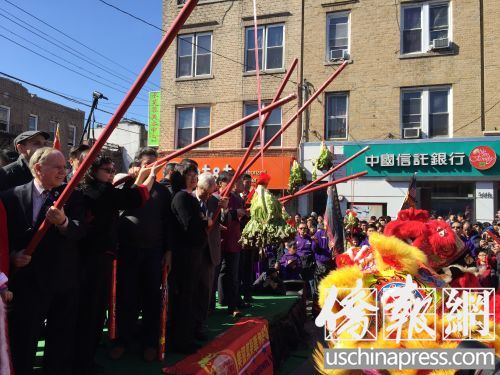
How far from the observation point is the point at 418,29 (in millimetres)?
12609

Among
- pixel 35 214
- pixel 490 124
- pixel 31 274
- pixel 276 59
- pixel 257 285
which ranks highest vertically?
pixel 276 59

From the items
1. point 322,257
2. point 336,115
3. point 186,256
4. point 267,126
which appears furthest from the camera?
point 267,126

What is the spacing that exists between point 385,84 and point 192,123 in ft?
21.6

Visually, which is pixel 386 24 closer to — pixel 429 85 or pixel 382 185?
pixel 429 85

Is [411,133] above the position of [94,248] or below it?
above

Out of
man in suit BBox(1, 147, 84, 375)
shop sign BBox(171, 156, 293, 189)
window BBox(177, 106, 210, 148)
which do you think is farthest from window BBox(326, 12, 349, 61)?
man in suit BBox(1, 147, 84, 375)

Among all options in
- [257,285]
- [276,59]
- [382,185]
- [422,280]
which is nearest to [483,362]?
[422,280]

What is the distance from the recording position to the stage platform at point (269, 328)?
9.95 feet

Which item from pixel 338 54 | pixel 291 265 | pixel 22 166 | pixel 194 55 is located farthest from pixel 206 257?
pixel 194 55

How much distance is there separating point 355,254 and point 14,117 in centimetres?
2206

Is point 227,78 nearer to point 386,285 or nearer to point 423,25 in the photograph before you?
point 423,25

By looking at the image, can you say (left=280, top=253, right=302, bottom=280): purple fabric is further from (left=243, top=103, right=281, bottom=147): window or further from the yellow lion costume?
(left=243, top=103, right=281, bottom=147): window

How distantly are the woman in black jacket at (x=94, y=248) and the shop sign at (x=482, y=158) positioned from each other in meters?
11.2

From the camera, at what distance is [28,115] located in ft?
70.4
